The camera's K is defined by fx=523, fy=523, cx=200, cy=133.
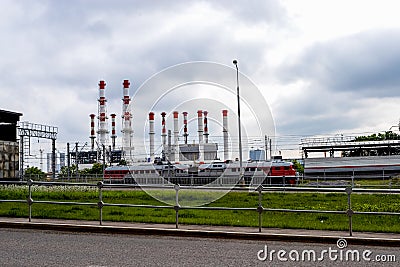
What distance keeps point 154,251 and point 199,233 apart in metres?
2.49

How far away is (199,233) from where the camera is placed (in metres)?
12.9

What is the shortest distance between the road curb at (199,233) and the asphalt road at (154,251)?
0.86ft

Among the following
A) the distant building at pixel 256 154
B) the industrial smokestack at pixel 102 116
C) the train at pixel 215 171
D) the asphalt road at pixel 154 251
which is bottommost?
the asphalt road at pixel 154 251

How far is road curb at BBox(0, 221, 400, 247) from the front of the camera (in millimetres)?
11789

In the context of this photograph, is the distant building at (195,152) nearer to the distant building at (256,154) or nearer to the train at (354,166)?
the distant building at (256,154)

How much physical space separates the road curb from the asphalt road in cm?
26

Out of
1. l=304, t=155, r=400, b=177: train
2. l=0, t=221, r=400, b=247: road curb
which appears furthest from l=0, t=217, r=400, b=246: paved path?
l=304, t=155, r=400, b=177: train

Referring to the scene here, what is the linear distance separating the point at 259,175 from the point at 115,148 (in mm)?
42353

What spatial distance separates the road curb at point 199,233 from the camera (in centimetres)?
1179

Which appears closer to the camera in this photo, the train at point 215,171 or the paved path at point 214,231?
the paved path at point 214,231

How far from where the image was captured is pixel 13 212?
56.5ft

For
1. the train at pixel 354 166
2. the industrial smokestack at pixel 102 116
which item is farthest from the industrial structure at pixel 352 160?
the industrial smokestack at pixel 102 116

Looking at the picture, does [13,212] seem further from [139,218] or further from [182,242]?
[182,242]

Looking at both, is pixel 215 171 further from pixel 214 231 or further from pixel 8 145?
pixel 214 231
